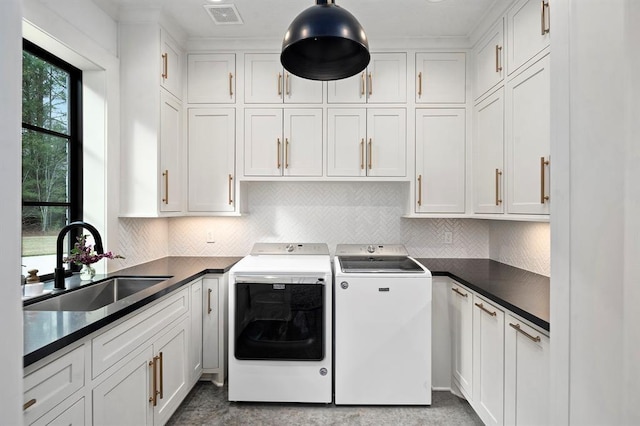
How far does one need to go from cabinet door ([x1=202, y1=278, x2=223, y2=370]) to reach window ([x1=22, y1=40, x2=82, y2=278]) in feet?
3.03

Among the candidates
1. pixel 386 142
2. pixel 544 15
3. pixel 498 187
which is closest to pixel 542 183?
pixel 498 187

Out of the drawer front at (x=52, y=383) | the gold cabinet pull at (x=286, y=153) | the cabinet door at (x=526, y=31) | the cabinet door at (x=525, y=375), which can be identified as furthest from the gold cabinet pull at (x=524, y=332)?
the gold cabinet pull at (x=286, y=153)

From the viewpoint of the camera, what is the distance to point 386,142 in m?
2.86

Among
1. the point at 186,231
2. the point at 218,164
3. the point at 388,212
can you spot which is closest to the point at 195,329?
the point at 186,231

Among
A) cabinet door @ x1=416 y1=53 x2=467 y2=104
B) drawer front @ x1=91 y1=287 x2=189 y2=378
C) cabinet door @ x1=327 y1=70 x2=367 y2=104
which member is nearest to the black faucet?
drawer front @ x1=91 y1=287 x2=189 y2=378

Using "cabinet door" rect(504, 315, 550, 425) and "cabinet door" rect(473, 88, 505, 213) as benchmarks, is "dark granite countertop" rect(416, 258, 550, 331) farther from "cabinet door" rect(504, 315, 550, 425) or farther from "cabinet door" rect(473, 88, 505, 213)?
"cabinet door" rect(473, 88, 505, 213)

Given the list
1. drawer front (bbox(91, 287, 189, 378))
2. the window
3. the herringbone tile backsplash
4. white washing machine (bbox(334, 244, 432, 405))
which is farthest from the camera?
the herringbone tile backsplash

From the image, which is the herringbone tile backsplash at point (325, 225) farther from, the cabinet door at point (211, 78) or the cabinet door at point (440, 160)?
the cabinet door at point (211, 78)

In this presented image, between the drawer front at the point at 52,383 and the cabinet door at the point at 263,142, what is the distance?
1.84 meters

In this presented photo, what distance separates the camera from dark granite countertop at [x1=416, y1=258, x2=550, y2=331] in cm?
159

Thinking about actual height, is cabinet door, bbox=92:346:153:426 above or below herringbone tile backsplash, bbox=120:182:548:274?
below

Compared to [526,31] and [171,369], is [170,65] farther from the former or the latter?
[526,31]

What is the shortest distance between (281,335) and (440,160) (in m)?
1.79

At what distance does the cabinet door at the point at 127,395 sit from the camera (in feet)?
4.65
